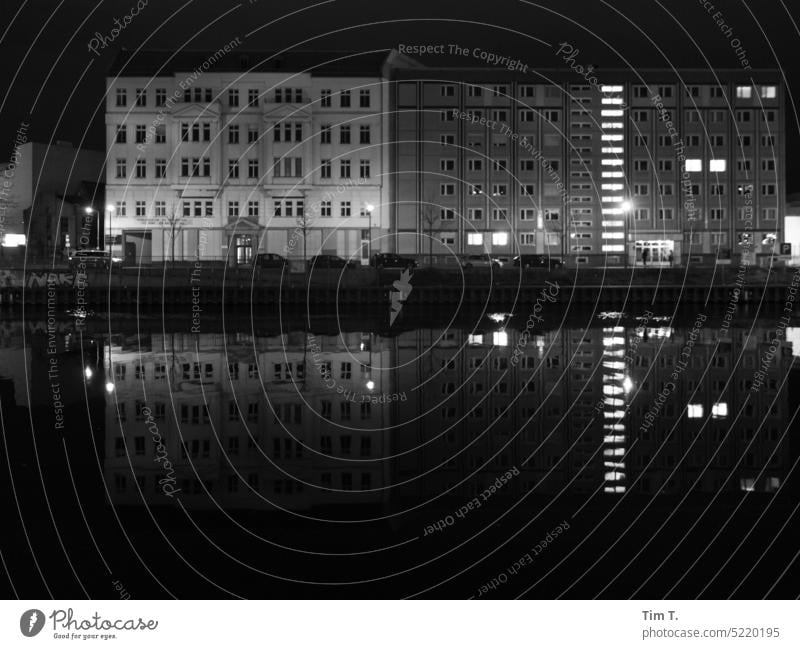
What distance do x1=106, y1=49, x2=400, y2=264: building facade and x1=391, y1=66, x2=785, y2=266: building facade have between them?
5216mm

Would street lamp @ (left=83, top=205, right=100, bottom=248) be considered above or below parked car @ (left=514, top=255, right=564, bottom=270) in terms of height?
above

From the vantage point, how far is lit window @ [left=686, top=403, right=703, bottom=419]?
19078 millimetres

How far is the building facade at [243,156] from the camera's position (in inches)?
2918

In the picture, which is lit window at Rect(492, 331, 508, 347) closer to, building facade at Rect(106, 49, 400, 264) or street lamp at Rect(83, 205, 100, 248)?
building facade at Rect(106, 49, 400, 264)

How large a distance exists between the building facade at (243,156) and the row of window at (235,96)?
7 cm

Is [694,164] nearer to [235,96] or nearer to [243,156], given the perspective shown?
[243,156]

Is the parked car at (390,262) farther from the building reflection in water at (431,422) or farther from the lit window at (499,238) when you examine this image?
the building reflection in water at (431,422)

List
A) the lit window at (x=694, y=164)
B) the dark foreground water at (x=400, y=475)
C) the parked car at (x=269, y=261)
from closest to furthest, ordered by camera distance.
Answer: the dark foreground water at (x=400, y=475), the parked car at (x=269, y=261), the lit window at (x=694, y=164)

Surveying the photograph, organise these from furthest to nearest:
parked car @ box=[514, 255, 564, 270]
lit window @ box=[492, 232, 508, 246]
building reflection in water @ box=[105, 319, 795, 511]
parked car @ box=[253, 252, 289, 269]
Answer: lit window @ box=[492, 232, 508, 246] → parked car @ box=[514, 255, 564, 270] → parked car @ box=[253, 252, 289, 269] → building reflection in water @ box=[105, 319, 795, 511]

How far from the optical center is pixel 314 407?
2059cm

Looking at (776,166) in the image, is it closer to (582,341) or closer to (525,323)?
(525,323)

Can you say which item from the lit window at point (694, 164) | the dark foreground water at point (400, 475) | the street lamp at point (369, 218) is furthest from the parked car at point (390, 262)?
the dark foreground water at point (400, 475)

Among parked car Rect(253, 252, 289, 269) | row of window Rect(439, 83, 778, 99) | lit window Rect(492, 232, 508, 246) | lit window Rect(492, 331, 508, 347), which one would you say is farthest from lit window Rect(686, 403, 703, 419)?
row of window Rect(439, 83, 778, 99)

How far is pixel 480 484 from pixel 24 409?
10253mm
